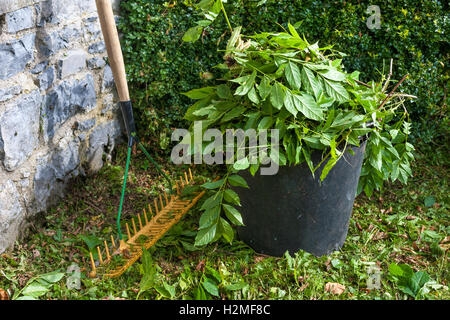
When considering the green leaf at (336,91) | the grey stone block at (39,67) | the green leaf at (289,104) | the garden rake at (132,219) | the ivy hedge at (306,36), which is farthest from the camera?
the ivy hedge at (306,36)

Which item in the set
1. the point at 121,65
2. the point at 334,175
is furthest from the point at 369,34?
the point at 121,65

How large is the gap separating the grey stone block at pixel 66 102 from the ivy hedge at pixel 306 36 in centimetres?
33

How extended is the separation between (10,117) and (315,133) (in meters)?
1.44

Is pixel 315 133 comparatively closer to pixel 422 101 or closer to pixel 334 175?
pixel 334 175

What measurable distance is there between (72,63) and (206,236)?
4.18 ft

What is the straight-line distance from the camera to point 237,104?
6.77 ft

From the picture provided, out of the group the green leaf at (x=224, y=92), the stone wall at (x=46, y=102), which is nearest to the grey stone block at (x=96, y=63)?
the stone wall at (x=46, y=102)

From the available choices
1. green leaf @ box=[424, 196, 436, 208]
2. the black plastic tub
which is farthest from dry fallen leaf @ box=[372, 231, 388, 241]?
green leaf @ box=[424, 196, 436, 208]

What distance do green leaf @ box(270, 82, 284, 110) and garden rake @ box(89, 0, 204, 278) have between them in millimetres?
867

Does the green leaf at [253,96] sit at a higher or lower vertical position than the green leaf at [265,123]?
higher

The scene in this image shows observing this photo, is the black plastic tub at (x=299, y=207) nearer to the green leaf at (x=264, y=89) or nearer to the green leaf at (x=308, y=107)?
the green leaf at (x=308, y=107)

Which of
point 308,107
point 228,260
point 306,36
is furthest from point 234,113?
point 306,36

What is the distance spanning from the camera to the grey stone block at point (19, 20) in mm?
2107

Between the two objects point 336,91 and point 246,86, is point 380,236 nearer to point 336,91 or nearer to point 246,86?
point 336,91
